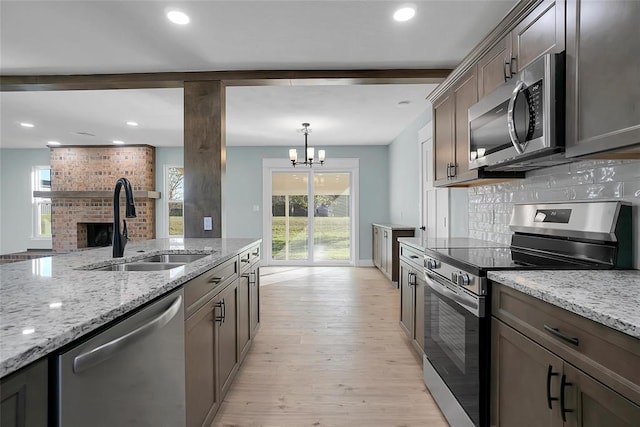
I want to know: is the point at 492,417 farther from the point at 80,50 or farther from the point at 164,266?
the point at 80,50

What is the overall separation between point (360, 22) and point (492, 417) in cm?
244

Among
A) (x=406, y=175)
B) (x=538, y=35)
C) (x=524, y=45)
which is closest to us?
(x=538, y=35)

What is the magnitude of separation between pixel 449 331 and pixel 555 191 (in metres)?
0.99

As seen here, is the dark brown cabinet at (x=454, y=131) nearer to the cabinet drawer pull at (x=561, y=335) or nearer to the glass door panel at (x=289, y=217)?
the cabinet drawer pull at (x=561, y=335)

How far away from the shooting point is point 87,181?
6711 mm

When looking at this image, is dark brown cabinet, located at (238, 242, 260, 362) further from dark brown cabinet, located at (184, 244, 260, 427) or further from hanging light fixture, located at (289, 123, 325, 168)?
hanging light fixture, located at (289, 123, 325, 168)

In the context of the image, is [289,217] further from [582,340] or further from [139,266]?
[582,340]

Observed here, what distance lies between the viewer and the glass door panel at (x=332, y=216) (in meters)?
6.68

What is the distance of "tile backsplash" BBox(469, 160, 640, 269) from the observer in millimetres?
1364

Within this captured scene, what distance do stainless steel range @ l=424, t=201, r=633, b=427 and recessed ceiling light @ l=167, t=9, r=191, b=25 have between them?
7.53 ft

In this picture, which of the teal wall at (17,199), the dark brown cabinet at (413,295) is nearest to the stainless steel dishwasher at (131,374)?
the dark brown cabinet at (413,295)

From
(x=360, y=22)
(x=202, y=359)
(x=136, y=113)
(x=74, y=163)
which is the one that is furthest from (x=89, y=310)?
(x=74, y=163)

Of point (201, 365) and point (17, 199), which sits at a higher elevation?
point (17, 199)

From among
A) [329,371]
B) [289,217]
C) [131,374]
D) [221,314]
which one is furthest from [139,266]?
[289,217]
